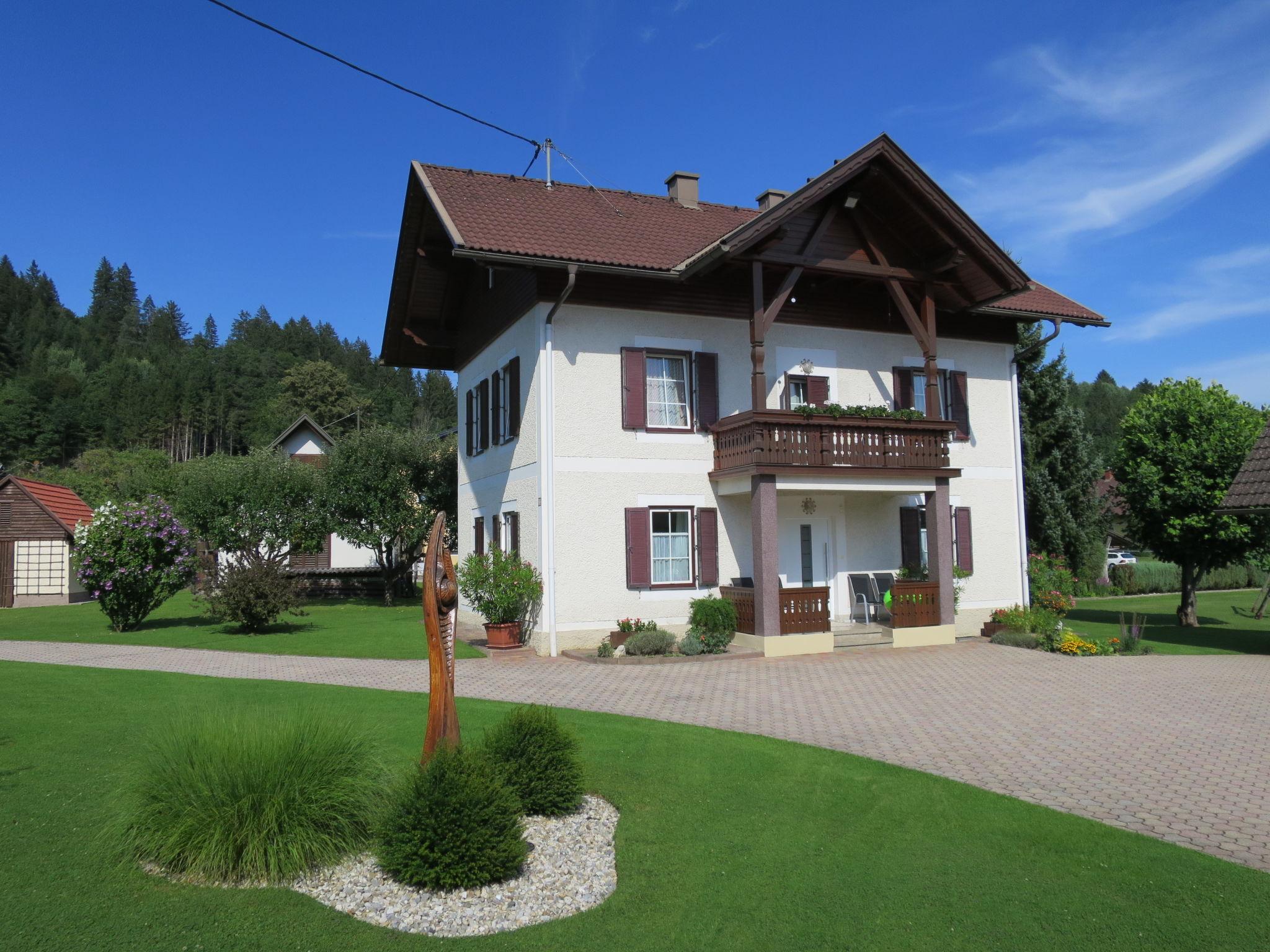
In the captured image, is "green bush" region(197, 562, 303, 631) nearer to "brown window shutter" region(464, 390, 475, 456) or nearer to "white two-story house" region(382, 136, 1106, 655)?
"white two-story house" region(382, 136, 1106, 655)

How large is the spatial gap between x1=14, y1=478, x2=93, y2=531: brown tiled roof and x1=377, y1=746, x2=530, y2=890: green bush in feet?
89.0

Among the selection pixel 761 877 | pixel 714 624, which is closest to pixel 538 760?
pixel 761 877

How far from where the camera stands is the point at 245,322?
136m

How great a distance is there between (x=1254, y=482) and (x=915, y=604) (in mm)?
5880

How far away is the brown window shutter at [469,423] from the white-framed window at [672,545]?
635cm

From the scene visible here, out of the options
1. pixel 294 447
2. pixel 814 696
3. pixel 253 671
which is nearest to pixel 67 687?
pixel 253 671

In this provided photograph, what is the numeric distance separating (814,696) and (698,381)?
7.47 meters

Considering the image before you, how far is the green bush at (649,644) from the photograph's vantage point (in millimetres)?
15281

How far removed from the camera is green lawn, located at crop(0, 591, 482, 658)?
16453 millimetres

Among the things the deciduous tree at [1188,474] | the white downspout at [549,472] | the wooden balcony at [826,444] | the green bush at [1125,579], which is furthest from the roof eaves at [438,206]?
the green bush at [1125,579]

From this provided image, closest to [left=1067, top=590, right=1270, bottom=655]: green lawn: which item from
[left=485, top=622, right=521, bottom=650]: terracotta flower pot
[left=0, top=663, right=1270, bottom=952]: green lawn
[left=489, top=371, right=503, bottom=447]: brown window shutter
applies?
[left=485, top=622, right=521, bottom=650]: terracotta flower pot

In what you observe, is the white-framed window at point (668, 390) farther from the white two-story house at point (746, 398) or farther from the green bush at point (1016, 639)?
the green bush at point (1016, 639)

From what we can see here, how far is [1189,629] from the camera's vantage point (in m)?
21.2

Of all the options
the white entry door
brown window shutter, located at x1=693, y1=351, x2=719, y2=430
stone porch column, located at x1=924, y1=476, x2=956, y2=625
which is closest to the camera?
stone porch column, located at x1=924, y1=476, x2=956, y2=625
